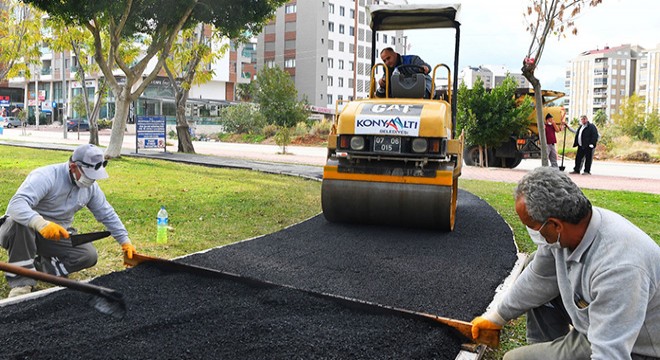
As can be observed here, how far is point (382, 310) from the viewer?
372 cm

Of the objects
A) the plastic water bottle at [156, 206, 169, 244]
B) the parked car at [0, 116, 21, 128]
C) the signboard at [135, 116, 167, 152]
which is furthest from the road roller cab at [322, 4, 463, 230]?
the parked car at [0, 116, 21, 128]

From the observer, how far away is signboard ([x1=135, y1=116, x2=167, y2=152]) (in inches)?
770

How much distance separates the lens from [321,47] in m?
66.8

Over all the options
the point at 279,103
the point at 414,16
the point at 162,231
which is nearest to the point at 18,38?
the point at 279,103

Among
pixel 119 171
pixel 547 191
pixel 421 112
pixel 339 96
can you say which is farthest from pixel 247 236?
pixel 339 96

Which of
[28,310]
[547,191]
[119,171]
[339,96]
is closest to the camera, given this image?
[547,191]

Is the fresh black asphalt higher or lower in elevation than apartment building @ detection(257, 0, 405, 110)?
lower

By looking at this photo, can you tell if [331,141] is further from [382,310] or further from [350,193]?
[382,310]

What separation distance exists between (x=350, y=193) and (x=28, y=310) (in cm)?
358

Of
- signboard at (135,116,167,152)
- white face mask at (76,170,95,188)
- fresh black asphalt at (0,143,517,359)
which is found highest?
signboard at (135,116,167,152)

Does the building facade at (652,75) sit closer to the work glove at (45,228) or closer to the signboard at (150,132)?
the signboard at (150,132)

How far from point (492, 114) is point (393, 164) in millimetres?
10748

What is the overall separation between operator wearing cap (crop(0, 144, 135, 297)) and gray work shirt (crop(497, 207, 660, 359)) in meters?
3.36

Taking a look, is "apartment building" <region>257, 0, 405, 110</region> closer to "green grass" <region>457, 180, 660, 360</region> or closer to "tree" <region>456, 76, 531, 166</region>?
"tree" <region>456, 76, 531, 166</region>
